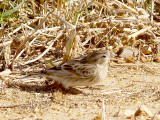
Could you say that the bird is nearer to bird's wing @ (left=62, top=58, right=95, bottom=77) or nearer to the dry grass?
bird's wing @ (left=62, top=58, right=95, bottom=77)

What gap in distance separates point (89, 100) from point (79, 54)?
1.74 metres

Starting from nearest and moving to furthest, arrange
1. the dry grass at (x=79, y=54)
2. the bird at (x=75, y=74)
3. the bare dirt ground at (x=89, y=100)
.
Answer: the bare dirt ground at (x=89, y=100) → the dry grass at (x=79, y=54) → the bird at (x=75, y=74)

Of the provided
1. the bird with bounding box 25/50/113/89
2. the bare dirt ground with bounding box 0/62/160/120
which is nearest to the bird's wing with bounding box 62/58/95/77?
the bird with bounding box 25/50/113/89

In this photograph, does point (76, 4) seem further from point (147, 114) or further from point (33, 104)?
point (147, 114)

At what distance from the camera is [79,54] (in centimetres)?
604

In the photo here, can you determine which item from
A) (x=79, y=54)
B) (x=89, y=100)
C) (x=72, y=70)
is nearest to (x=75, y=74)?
(x=72, y=70)

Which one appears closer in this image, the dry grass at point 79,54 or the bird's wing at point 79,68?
the dry grass at point 79,54

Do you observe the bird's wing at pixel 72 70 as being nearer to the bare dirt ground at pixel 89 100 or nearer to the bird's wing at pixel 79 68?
the bird's wing at pixel 79 68

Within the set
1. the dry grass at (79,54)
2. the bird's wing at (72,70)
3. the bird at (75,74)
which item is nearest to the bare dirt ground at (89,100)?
the dry grass at (79,54)

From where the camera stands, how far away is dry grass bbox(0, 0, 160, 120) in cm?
414

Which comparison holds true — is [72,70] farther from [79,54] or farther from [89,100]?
[79,54]

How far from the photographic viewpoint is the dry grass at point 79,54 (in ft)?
13.6

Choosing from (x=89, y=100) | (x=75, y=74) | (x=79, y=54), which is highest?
(x=79, y=54)

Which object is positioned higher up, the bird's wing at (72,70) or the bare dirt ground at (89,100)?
the bird's wing at (72,70)
